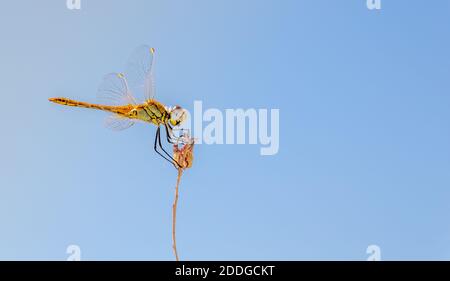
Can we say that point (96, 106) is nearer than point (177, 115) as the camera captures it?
No

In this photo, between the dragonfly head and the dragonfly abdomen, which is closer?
the dragonfly head

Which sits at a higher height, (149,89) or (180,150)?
(149,89)

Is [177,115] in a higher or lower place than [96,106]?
lower

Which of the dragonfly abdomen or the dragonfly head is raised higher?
the dragonfly abdomen

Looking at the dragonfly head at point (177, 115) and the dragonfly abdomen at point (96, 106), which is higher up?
the dragonfly abdomen at point (96, 106)

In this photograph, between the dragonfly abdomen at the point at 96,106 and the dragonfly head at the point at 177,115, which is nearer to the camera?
the dragonfly head at the point at 177,115
